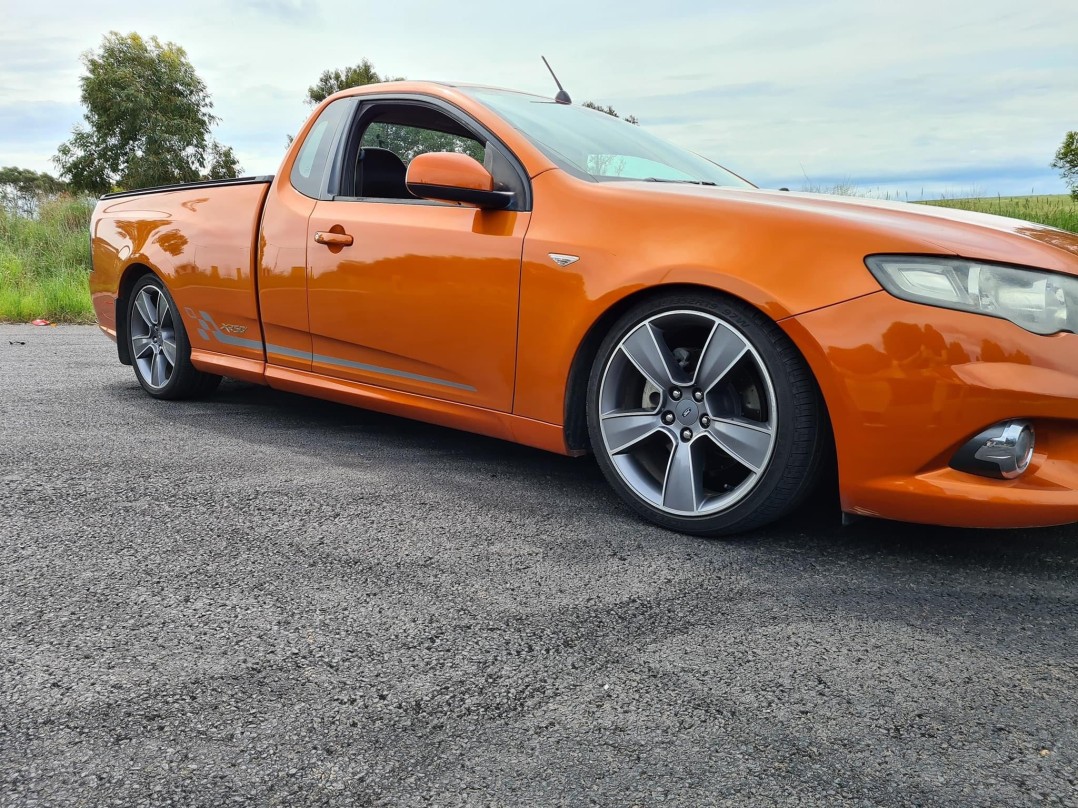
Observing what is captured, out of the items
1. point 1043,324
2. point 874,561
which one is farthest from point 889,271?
point 874,561

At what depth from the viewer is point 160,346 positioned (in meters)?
5.09

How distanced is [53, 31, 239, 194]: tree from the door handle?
48.9 metres

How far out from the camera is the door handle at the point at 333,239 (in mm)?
3773

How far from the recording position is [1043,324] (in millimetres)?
2455

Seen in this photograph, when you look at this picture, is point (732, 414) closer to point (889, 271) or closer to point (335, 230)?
point (889, 271)

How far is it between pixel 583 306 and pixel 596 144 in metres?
0.95

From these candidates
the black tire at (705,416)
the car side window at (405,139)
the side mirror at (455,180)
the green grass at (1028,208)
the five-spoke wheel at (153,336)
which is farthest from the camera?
the green grass at (1028,208)

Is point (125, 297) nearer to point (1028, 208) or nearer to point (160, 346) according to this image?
point (160, 346)

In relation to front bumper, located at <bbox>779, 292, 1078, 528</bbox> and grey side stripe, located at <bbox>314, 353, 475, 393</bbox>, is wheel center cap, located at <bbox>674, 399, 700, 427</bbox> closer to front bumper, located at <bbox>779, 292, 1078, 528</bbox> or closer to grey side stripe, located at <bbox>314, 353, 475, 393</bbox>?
front bumper, located at <bbox>779, 292, 1078, 528</bbox>

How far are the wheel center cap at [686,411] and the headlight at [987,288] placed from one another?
68 cm

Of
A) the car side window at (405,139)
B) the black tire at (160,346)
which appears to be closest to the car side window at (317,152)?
the car side window at (405,139)

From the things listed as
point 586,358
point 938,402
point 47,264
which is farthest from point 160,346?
point 47,264

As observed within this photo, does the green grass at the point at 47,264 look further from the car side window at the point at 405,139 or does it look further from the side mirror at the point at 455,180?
the side mirror at the point at 455,180

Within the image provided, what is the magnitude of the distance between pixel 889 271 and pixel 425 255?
1.67 metres
